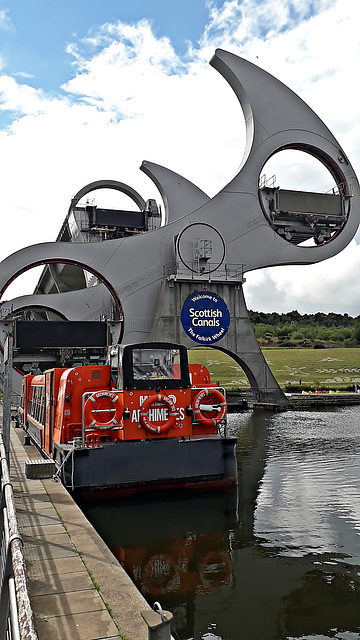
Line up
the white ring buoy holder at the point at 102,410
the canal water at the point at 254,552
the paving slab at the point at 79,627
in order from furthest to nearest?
the white ring buoy holder at the point at 102,410 < the canal water at the point at 254,552 < the paving slab at the point at 79,627

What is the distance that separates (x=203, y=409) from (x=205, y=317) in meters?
20.2

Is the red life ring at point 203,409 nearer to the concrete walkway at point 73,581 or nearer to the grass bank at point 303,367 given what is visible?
the concrete walkway at point 73,581

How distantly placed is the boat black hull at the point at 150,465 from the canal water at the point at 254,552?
341 millimetres

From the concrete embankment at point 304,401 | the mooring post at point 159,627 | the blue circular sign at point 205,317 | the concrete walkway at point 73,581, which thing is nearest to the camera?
the mooring post at point 159,627

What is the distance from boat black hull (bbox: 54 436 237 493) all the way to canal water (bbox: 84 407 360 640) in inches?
13.4

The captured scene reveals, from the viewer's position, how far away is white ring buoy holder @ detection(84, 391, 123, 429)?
11047 millimetres

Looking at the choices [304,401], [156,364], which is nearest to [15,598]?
[156,364]

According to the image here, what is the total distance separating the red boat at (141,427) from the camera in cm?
1084

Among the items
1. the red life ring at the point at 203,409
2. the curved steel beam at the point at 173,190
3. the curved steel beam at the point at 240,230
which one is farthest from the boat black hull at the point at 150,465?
the curved steel beam at the point at 173,190

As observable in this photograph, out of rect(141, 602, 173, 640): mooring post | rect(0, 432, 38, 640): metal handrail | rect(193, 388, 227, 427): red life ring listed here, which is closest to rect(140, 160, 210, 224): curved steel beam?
rect(193, 388, 227, 427): red life ring

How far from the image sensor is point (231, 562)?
7.79 metres

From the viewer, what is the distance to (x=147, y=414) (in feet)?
36.6

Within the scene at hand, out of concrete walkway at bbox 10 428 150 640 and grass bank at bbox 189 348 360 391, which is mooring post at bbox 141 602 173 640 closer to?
concrete walkway at bbox 10 428 150 640

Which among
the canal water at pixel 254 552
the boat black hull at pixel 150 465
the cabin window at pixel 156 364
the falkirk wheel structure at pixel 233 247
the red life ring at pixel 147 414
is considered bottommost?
the canal water at pixel 254 552
